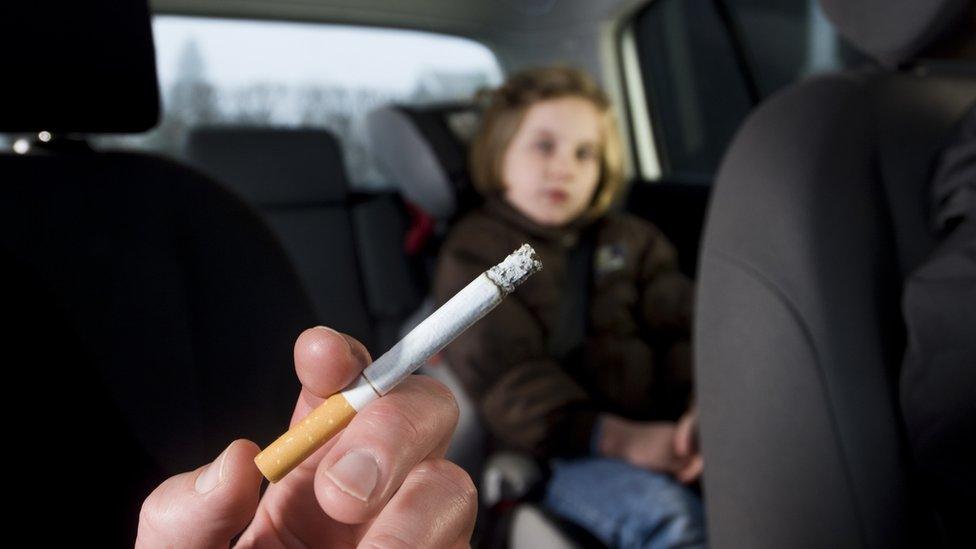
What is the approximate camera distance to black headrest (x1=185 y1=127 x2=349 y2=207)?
1.78m

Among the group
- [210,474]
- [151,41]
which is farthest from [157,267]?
[210,474]

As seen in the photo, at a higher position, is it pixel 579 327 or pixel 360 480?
pixel 360 480

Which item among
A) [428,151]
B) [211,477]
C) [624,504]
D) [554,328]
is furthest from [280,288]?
[428,151]

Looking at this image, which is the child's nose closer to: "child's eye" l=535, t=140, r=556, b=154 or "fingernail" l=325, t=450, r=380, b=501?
"child's eye" l=535, t=140, r=556, b=154

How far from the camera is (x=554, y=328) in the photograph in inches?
55.8

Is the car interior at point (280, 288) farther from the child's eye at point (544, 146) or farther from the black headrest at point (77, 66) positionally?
the child's eye at point (544, 146)

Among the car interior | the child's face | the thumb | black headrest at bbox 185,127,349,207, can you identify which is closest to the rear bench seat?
black headrest at bbox 185,127,349,207

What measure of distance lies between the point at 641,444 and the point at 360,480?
0.95 m

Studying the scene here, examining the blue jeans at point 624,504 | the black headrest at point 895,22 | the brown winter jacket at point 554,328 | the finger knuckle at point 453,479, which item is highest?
the black headrest at point 895,22

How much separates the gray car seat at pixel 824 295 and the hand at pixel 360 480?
0.45 metres

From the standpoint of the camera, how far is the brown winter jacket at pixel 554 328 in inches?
49.6

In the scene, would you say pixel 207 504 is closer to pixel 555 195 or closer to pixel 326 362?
pixel 326 362

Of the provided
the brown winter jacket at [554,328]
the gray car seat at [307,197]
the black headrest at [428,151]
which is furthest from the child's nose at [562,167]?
the gray car seat at [307,197]

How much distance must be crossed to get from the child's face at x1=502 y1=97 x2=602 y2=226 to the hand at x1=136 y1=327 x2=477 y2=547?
1.09 meters
